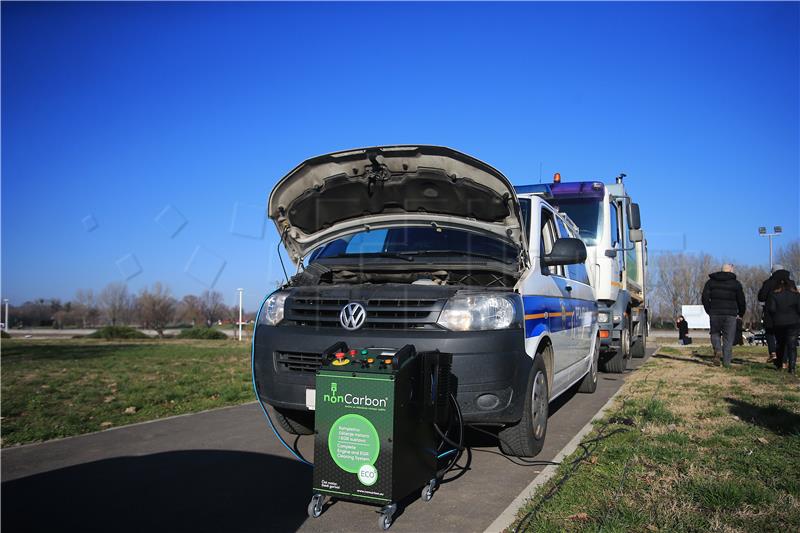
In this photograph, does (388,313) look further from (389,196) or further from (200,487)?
(200,487)

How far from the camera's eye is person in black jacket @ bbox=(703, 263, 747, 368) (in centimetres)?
1233

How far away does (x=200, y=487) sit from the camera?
180 inches

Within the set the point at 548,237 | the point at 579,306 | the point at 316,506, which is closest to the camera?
the point at 316,506

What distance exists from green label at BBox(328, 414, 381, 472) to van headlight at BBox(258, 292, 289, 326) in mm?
1587

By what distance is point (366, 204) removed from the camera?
5.73 metres

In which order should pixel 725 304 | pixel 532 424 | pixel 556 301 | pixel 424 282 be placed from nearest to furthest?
pixel 424 282
pixel 532 424
pixel 556 301
pixel 725 304

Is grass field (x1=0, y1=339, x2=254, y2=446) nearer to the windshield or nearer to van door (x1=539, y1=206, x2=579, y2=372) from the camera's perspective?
the windshield

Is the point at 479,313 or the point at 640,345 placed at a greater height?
the point at 479,313

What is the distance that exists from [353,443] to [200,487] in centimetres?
165

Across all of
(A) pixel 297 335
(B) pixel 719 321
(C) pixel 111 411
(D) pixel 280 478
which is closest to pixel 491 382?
(A) pixel 297 335

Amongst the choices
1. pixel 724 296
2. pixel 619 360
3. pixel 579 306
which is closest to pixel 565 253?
pixel 579 306

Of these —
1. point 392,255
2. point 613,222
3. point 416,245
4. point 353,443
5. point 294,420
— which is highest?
point 613,222

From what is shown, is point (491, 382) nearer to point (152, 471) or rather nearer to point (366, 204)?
point (366, 204)

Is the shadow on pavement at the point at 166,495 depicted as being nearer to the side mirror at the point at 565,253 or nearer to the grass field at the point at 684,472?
the grass field at the point at 684,472
